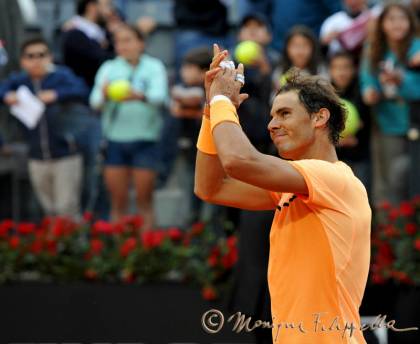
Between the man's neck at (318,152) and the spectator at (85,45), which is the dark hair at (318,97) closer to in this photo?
the man's neck at (318,152)

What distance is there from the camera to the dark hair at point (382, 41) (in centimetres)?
845

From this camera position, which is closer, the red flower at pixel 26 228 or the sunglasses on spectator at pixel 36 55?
the red flower at pixel 26 228

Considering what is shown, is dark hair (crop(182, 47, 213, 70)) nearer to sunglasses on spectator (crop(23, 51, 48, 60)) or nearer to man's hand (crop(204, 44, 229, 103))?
sunglasses on spectator (crop(23, 51, 48, 60))

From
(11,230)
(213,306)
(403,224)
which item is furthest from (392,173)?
(11,230)

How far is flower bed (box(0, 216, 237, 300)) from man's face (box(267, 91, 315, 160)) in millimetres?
3777

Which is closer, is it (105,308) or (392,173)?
(105,308)

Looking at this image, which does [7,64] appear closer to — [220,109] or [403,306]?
[403,306]

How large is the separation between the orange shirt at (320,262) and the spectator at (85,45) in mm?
6112

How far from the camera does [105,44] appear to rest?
10.2 m

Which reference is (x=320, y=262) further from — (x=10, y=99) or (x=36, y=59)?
(x=36, y=59)

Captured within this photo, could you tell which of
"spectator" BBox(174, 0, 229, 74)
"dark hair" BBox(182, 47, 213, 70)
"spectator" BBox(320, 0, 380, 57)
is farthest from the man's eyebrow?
"spectator" BBox(174, 0, 229, 74)

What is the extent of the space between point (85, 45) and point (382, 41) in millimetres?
2951

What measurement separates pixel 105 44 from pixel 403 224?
384 centimetres

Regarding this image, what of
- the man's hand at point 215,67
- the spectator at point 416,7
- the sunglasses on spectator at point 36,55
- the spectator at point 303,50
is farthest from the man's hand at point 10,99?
the man's hand at point 215,67
